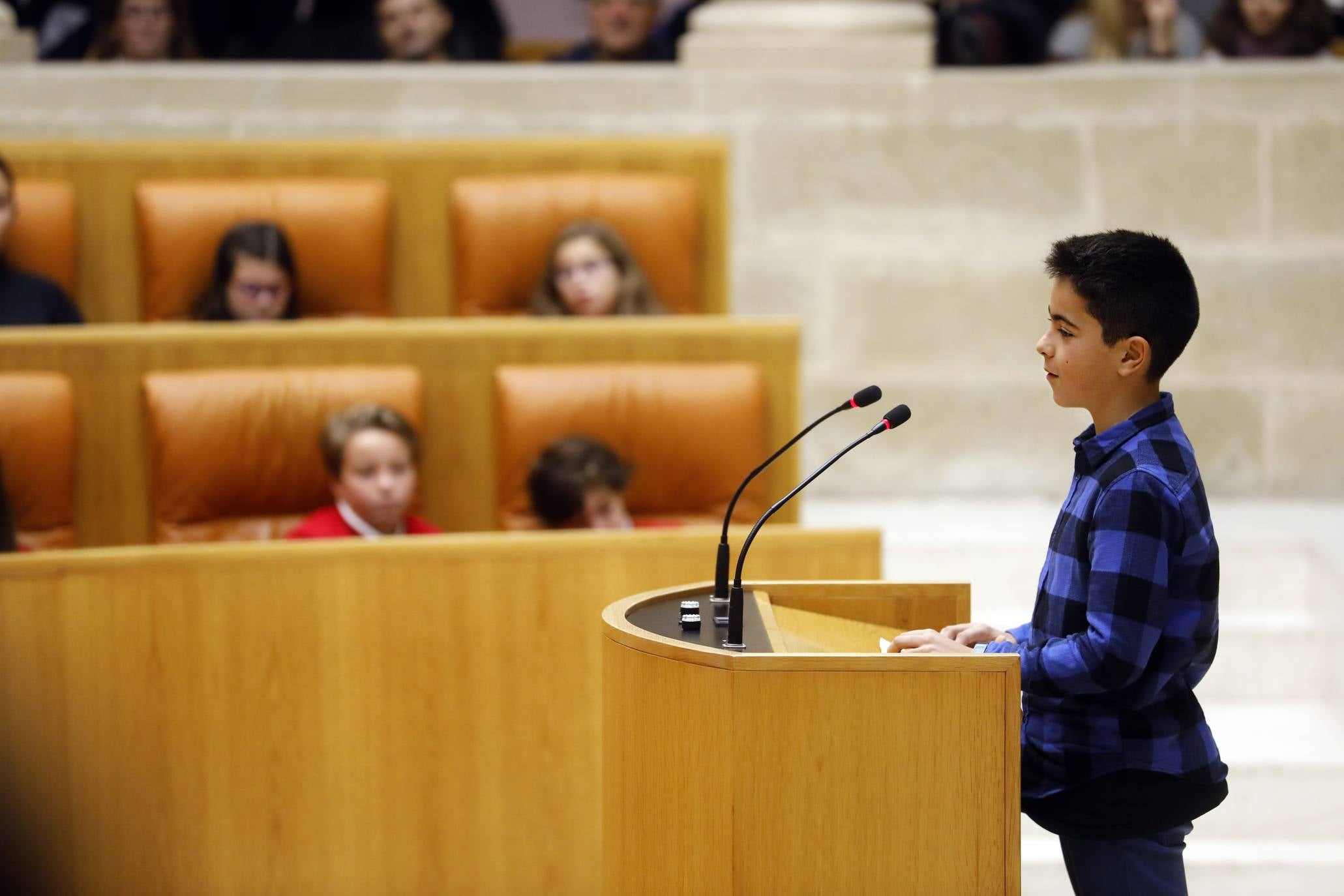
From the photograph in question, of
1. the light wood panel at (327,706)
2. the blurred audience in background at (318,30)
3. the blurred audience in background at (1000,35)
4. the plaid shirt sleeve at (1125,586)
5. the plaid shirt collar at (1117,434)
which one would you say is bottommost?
the light wood panel at (327,706)

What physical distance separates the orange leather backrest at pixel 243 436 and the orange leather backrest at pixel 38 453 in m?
0.12

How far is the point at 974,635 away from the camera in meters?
1.28

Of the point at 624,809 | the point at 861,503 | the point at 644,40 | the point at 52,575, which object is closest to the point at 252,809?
the point at 52,575

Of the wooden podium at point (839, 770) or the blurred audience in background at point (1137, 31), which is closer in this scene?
the wooden podium at point (839, 770)

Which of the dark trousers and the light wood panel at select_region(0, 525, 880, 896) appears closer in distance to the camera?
the dark trousers

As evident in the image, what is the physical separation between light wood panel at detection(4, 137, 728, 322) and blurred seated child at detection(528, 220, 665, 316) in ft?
0.75

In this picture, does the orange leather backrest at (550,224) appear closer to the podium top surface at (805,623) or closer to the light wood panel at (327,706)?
the light wood panel at (327,706)

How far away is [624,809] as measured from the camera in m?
1.32

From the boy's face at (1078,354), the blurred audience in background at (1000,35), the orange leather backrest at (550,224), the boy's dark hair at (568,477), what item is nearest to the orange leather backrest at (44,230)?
the orange leather backrest at (550,224)

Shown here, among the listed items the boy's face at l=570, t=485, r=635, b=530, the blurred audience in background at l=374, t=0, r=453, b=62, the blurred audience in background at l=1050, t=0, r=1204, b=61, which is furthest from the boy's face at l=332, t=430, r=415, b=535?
the blurred audience in background at l=1050, t=0, r=1204, b=61

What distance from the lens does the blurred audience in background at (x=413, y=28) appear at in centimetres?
330

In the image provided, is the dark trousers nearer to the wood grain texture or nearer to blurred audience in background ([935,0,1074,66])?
the wood grain texture

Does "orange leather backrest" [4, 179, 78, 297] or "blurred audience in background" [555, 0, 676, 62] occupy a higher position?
"blurred audience in background" [555, 0, 676, 62]

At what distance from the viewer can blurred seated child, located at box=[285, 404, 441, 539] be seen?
2219 millimetres
